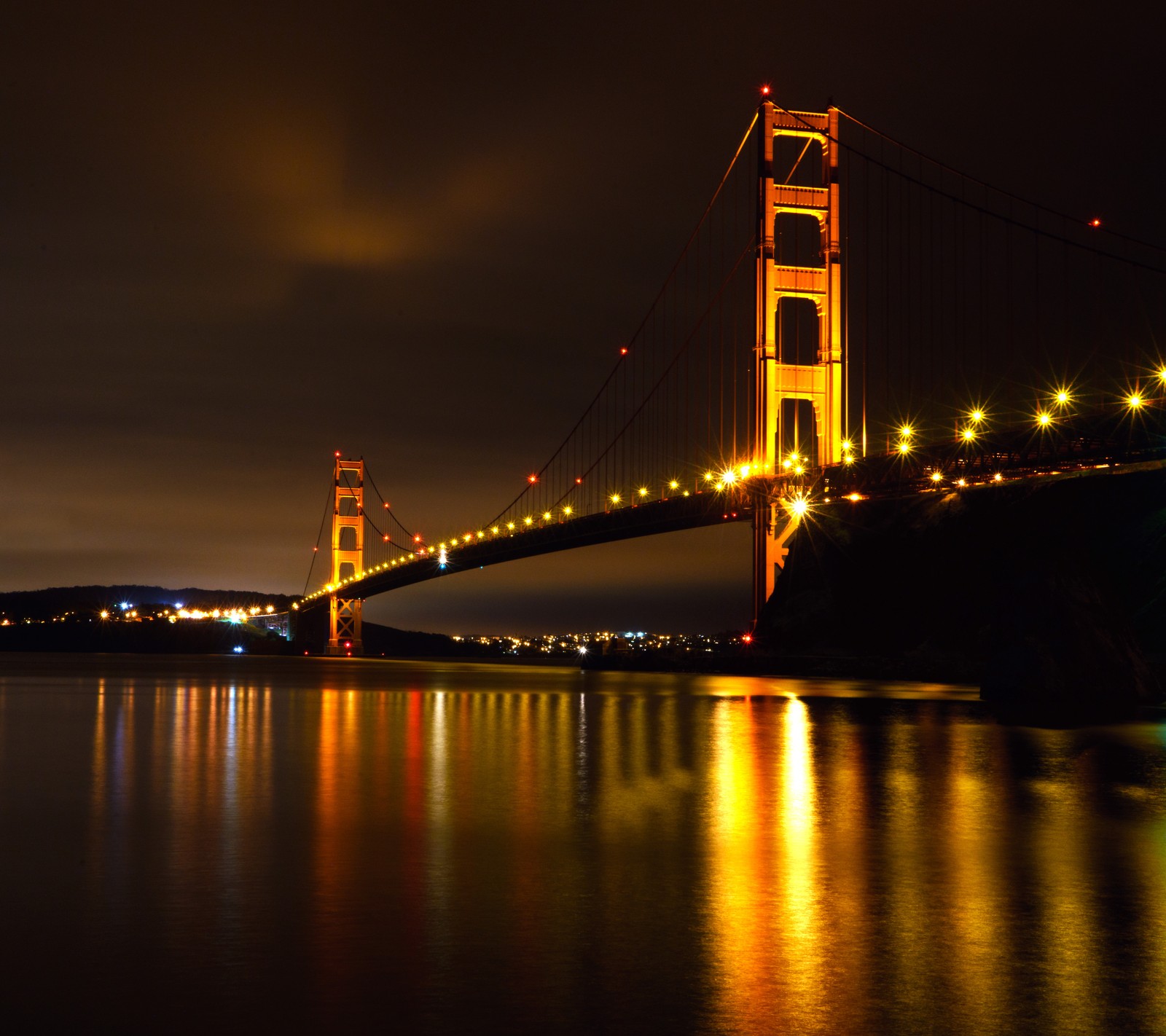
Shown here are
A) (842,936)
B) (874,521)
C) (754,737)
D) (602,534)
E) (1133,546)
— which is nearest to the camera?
(842,936)

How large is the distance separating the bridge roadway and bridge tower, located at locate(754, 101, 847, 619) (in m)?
1.39

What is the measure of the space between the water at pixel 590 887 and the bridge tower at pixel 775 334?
31.5m

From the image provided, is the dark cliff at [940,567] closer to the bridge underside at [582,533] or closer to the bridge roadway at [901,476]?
the bridge roadway at [901,476]

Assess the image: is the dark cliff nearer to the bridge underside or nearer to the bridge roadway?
the bridge roadway

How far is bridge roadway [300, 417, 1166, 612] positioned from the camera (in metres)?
38.8

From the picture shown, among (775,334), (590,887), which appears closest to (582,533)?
(775,334)

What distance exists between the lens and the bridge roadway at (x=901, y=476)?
127 ft

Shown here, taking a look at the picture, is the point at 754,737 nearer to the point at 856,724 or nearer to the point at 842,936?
the point at 856,724

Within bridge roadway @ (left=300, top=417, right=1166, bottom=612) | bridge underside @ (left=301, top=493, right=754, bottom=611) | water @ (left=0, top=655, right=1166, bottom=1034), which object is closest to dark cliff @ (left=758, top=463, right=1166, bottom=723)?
bridge roadway @ (left=300, top=417, right=1166, bottom=612)

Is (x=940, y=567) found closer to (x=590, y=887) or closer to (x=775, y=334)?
(x=775, y=334)

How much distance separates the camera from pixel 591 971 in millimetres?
5629

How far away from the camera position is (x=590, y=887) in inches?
304

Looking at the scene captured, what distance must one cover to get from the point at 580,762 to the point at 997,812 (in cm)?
597

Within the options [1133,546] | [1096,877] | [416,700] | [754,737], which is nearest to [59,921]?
[1096,877]
